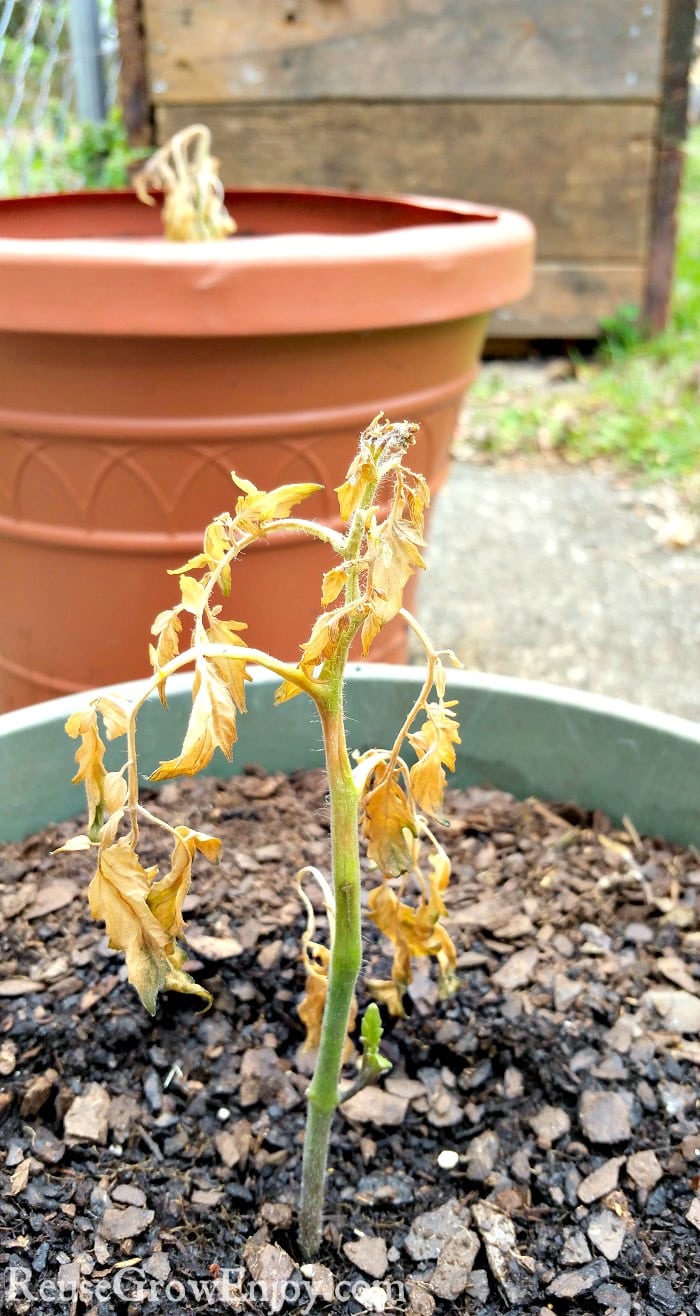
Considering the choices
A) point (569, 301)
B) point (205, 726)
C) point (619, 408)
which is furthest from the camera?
point (569, 301)

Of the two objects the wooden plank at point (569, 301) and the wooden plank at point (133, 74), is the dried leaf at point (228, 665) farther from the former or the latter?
the wooden plank at point (569, 301)

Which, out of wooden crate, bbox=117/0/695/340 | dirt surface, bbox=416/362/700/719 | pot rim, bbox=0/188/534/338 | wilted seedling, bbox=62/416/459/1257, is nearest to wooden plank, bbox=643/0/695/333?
wooden crate, bbox=117/0/695/340

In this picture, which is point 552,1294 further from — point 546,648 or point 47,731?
point 546,648

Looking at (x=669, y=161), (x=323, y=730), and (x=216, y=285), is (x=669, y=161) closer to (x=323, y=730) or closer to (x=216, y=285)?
(x=216, y=285)

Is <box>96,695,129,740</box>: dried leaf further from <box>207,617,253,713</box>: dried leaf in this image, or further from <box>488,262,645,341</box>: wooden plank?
<box>488,262,645,341</box>: wooden plank

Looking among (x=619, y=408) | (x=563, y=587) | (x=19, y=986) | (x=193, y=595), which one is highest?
(x=193, y=595)

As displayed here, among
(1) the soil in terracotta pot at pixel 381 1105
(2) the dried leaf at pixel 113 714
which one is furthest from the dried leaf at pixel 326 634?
(1) the soil in terracotta pot at pixel 381 1105

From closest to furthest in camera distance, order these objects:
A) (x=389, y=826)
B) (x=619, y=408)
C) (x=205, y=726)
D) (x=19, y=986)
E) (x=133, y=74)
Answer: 1. (x=205, y=726)
2. (x=389, y=826)
3. (x=19, y=986)
4. (x=133, y=74)
5. (x=619, y=408)

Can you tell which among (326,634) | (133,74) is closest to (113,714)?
(326,634)
